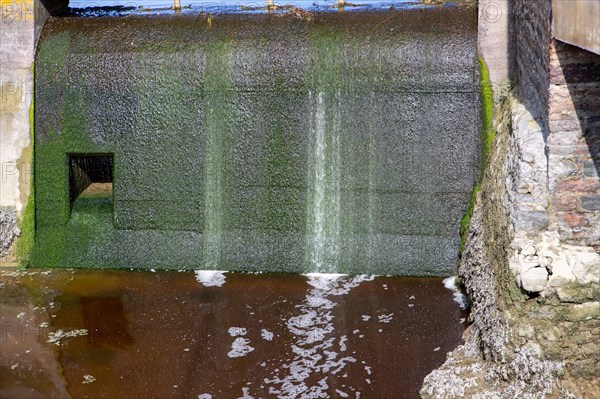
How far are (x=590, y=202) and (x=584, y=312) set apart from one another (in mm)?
742

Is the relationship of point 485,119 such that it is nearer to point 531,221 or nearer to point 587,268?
point 531,221

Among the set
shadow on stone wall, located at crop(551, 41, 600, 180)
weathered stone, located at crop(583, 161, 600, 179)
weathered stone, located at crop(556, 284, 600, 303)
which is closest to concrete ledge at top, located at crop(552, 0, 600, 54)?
shadow on stone wall, located at crop(551, 41, 600, 180)

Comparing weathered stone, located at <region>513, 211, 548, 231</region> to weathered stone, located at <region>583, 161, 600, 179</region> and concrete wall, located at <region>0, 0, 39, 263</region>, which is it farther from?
concrete wall, located at <region>0, 0, 39, 263</region>

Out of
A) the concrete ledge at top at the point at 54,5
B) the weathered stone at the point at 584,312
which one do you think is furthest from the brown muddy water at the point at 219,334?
the concrete ledge at top at the point at 54,5

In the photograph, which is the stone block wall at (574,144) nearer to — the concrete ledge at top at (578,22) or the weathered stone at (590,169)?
the weathered stone at (590,169)

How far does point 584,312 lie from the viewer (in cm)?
483

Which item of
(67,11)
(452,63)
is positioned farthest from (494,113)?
(67,11)

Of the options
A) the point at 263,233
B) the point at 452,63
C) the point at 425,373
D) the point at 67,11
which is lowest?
the point at 425,373

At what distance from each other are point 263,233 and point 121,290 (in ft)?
4.34

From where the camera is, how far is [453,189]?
6.99m

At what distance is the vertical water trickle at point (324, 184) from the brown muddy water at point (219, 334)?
0.78 ft

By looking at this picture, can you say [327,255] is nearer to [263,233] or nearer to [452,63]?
[263,233]

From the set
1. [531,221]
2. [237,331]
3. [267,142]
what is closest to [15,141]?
[267,142]

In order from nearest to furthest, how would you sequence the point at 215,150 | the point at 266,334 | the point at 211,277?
the point at 266,334
the point at 211,277
the point at 215,150
